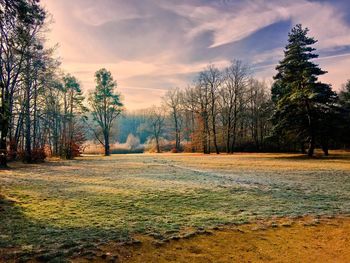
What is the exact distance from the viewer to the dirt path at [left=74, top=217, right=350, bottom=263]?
165 inches

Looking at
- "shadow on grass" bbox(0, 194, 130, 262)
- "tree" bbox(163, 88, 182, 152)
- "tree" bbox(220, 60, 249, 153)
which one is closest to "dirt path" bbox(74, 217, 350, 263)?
"shadow on grass" bbox(0, 194, 130, 262)

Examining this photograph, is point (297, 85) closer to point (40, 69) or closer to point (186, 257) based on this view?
point (40, 69)

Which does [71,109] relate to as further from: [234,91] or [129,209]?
[129,209]

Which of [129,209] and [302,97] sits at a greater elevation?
[302,97]

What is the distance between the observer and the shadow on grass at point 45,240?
398cm

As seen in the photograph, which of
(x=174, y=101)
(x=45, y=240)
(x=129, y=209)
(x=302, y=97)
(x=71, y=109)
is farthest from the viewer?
(x=174, y=101)

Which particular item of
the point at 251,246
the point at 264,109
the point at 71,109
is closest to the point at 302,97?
the point at 264,109

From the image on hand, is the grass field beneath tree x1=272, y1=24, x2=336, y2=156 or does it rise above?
beneath

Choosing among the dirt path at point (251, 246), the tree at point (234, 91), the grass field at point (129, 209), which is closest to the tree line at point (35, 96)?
the grass field at point (129, 209)

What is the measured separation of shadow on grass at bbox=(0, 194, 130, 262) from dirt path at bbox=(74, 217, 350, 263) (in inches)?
12.9

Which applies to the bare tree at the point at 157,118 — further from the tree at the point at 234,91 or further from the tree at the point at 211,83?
the tree at the point at 234,91

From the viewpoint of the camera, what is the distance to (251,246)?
4.66 m

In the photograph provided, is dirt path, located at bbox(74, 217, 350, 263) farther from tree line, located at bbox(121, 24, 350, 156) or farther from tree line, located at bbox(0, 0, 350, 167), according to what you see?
tree line, located at bbox(121, 24, 350, 156)

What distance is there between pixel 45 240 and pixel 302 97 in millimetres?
27007
